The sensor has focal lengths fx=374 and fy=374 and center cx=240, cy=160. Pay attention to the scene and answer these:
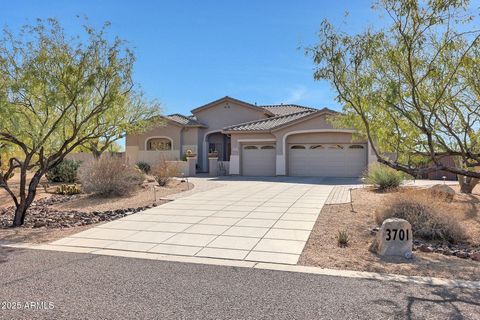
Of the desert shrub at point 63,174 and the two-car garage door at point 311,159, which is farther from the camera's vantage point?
the two-car garage door at point 311,159

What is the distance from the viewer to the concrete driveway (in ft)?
22.5

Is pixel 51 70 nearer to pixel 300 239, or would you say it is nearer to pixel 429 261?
pixel 300 239

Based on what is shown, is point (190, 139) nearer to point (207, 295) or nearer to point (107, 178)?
point (107, 178)

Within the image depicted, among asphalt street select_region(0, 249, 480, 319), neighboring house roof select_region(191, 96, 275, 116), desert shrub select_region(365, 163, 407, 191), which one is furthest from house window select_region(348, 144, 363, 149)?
asphalt street select_region(0, 249, 480, 319)

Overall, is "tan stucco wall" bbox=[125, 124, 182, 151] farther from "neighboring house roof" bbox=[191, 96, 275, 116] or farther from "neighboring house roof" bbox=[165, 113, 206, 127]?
"neighboring house roof" bbox=[191, 96, 275, 116]

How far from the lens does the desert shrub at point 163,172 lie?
18297 mm

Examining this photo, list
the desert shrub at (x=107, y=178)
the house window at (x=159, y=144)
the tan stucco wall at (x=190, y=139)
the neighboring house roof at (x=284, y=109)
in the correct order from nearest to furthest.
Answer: the desert shrub at (x=107, y=178), the tan stucco wall at (x=190, y=139), the house window at (x=159, y=144), the neighboring house roof at (x=284, y=109)

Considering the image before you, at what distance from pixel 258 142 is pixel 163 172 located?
31.0 feet

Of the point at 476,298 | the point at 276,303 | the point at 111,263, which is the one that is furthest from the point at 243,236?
the point at 476,298

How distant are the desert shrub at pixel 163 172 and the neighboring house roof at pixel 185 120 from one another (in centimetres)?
1126

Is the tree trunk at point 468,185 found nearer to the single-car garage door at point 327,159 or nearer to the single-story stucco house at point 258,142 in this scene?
the single-story stucco house at point 258,142

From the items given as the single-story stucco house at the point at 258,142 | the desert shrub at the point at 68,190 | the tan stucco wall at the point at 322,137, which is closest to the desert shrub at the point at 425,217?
the desert shrub at the point at 68,190

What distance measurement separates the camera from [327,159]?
24422mm

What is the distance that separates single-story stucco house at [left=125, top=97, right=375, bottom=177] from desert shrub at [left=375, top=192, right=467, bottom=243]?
42.5ft
